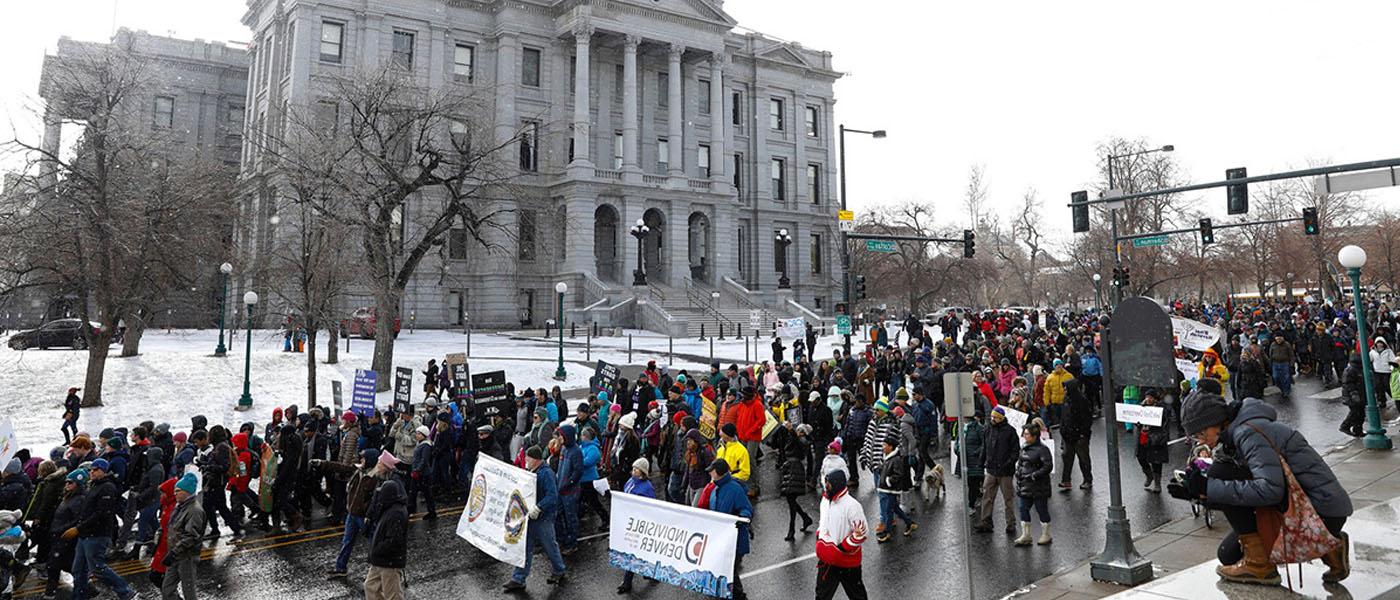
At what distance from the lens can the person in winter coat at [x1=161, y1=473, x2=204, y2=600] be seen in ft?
28.7

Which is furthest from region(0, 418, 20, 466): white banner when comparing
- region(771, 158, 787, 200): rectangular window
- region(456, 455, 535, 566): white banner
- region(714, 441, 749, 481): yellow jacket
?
region(771, 158, 787, 200): rectangular window

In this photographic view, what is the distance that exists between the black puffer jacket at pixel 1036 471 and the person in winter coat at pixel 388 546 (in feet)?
24.1

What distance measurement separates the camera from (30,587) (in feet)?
33.6

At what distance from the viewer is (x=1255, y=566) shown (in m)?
6.84

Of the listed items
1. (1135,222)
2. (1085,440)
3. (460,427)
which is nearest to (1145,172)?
(1135,222)

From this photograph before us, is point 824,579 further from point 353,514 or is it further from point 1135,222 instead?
point 1135,222

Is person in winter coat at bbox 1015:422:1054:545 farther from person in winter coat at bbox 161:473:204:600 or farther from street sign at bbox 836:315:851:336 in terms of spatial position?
street sign at bbox 836:315:851:336

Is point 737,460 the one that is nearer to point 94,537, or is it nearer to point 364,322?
point 94,537

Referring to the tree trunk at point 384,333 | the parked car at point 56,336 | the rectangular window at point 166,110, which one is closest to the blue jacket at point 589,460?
the tree trunk at point 384,333

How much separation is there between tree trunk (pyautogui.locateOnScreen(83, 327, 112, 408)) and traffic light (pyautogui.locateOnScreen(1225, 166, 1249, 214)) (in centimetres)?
3120

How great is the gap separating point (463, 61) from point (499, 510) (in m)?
50.8

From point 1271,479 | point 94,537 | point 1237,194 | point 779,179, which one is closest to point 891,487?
point 1271,479

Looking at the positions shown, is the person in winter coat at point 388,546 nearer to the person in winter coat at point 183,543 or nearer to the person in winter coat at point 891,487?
the person in winter coat at point 183,543

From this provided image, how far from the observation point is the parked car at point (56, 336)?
3616cm
